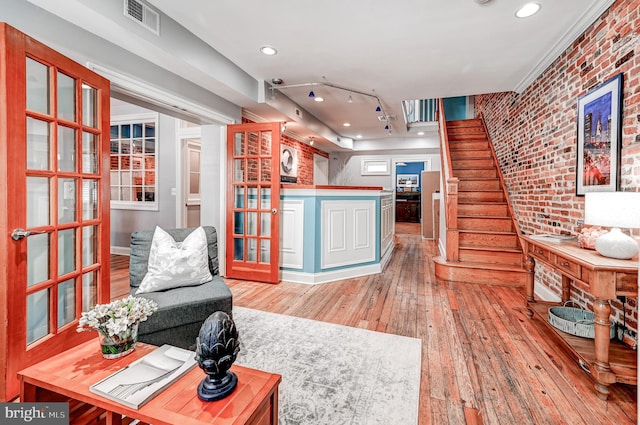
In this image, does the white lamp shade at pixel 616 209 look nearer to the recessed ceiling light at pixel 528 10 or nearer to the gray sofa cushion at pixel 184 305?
the recessed ceiling light at pixel 528 10

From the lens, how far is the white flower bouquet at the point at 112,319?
1.29 m

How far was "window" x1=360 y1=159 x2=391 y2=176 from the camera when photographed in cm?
905

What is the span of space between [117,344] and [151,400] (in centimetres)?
41

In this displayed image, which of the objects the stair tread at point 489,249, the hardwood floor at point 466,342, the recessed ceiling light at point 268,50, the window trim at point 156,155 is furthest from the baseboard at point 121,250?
the stair tread at point 489,249

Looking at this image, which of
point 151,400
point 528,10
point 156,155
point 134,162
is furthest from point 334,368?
point 134,162

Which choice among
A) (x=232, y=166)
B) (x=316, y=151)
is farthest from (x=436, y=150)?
(x=232, y=166)

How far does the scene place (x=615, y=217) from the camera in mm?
1793

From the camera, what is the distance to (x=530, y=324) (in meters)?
2.66

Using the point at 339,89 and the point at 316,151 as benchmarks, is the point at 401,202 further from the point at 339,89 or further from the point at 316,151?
the point at 339,89

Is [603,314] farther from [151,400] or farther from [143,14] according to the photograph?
[143,14]

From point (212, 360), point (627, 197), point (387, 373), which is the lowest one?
point (387, 373)

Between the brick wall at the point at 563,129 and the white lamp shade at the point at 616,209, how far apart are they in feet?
1.24

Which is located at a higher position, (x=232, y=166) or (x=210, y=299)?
(x=232, y=166)

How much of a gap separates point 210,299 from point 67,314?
0.92 metres
